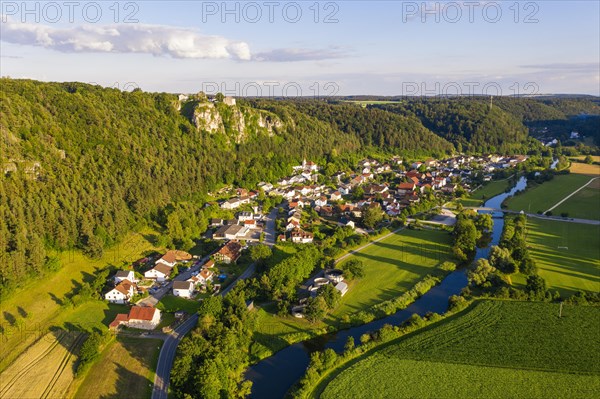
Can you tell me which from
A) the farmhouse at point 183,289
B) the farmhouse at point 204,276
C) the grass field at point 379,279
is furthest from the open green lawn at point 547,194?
the farmhouse at point 183,289

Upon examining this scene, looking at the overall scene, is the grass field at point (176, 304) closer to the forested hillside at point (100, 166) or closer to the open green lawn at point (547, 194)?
the forested hillside at point (100, 166)

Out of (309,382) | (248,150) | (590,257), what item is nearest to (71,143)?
(248,150)

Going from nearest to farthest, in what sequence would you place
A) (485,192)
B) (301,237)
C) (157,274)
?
(157,274) < (301,237) < (485,192)

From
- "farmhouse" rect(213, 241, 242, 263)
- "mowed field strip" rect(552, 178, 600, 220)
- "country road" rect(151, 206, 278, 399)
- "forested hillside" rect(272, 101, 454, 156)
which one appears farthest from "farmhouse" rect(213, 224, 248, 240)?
"forested hillside" rect(272, 101, 454, 156)

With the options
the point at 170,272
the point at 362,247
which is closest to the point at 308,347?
the point at 170,272

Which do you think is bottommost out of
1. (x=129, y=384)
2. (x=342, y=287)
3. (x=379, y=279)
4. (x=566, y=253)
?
(x=129, y=384)

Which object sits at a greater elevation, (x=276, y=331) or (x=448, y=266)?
(x=448, y=266)

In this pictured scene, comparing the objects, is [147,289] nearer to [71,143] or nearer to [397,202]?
[71,143]

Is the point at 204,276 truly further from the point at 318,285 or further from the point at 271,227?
the point at 271,227
